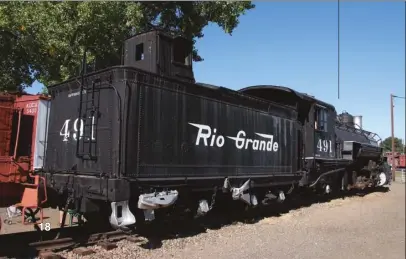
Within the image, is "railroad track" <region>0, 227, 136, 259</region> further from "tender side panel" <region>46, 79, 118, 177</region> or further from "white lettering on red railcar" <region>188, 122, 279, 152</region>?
"white lettering on red railcar" <region>188, 122, 279, 152</region>

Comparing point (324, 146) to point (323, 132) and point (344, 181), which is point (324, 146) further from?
point (344, 181)

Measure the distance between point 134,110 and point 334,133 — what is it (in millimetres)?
10019

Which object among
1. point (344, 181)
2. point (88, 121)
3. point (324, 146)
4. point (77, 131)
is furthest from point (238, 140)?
point (344, 181)

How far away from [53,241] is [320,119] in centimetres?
976

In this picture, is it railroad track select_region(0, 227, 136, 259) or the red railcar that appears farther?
the red railcar

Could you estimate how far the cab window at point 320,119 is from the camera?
43.2 ft

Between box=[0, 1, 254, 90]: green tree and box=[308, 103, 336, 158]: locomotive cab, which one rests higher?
box=[0, 1, 254, 90]: green tree

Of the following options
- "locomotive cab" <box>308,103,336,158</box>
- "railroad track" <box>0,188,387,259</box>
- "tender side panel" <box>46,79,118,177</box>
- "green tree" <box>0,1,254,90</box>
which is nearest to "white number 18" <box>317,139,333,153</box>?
"locomotive cab" <box>308,103,336,158</box>

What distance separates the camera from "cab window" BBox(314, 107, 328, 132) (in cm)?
1317

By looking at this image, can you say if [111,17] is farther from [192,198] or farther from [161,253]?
[161,253]

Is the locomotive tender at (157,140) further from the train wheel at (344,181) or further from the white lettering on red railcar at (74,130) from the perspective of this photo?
the train wheel at (344,181)

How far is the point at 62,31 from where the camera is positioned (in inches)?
495

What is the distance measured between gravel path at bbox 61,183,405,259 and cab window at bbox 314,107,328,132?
10.5ft

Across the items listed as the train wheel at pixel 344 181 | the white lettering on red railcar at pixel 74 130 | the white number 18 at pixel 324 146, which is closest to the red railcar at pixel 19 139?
the white lettering on red railcar at pixel 74 130
